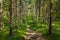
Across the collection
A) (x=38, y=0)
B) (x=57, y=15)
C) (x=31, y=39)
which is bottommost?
(x=31, y=39)

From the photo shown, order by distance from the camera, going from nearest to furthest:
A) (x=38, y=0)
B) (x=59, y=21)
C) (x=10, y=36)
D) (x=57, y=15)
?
(x=10, y=36)
(x=57, y=15)
(x=59, y=21)
(x=38, y=0)

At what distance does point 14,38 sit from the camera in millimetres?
26188

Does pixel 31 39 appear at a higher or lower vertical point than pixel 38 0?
lower

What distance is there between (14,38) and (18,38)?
1.98ft

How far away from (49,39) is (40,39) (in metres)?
2.11

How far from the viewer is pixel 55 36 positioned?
28172 millimetres

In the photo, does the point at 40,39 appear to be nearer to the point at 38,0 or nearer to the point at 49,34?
the point at 49,34

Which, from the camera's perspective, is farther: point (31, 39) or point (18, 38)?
point (31, 39)

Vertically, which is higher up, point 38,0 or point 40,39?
point 38,0

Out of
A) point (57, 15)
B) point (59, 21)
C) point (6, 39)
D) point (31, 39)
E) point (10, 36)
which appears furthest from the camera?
point (59, 21)

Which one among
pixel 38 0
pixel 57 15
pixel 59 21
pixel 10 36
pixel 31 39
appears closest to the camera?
pixel 10 36

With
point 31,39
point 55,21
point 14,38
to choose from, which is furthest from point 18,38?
point 55,21

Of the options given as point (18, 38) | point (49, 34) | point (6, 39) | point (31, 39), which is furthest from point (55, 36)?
point (6, 39)

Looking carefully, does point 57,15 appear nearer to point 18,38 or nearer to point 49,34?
point 49,34
